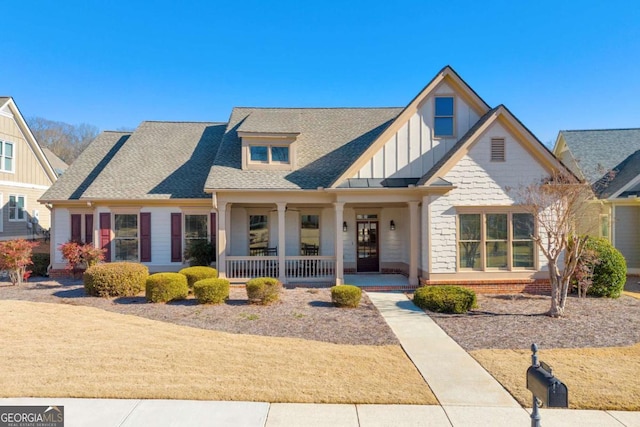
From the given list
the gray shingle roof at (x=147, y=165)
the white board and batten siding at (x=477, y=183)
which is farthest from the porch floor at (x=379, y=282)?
the gray shingle roof at (x=147, y=165)

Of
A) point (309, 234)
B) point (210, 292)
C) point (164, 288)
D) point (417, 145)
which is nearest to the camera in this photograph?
point (210, 292)

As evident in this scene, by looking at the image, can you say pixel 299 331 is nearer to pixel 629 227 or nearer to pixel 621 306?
pixel 621 306

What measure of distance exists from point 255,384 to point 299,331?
2.89m

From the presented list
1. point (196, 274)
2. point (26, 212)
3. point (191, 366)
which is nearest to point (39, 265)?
point (196, 274)

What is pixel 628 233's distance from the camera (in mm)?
15203

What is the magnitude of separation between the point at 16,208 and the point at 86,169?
8.80m

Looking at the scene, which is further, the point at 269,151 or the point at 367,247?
the point at 367,247

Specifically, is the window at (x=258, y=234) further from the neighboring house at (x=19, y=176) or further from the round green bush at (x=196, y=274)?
the neighboring house at (x=19, y=176)

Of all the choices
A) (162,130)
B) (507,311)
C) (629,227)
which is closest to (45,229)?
(162,130)

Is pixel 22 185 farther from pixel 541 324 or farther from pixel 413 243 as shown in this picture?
pixel 541 324

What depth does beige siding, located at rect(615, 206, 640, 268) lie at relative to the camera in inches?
596

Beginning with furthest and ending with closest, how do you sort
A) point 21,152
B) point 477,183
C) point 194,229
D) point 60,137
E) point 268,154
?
point 60,137, point 21,152, point 194,229, point 268,154, point 477,183

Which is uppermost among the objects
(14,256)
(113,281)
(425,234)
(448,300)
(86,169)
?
(86,169)

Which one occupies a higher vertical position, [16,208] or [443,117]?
[443,117]
